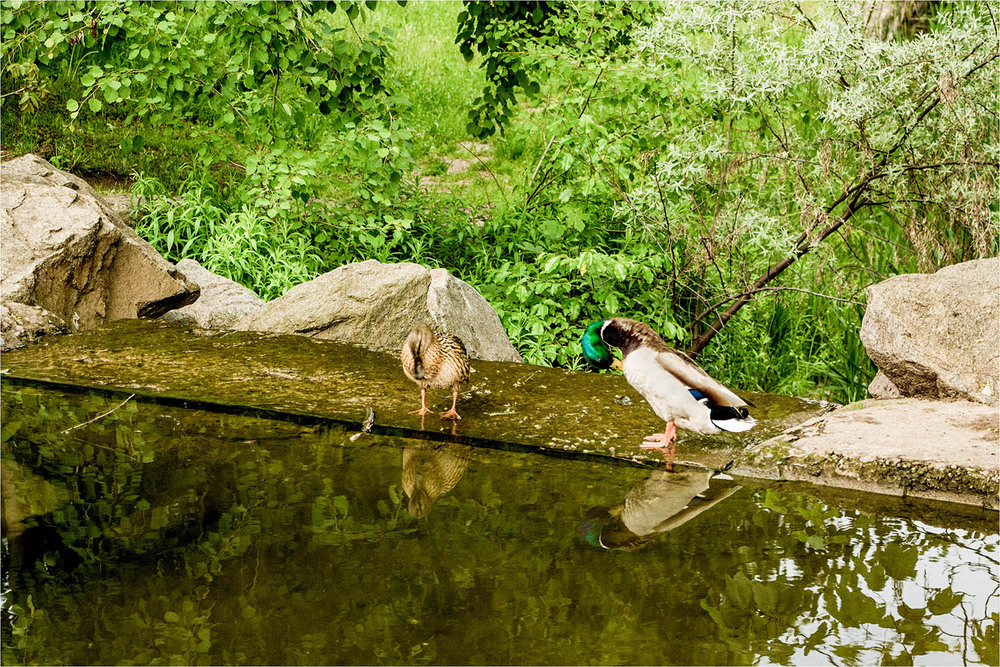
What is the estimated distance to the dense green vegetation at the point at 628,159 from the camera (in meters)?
6.35

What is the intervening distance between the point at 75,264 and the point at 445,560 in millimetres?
4092

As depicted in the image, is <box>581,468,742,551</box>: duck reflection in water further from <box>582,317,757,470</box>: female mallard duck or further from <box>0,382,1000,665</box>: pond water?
<box>582,317,757,470</box>: female mallard duck

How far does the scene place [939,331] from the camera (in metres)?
4.98

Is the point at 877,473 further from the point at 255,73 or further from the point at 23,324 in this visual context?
the point at 255,73

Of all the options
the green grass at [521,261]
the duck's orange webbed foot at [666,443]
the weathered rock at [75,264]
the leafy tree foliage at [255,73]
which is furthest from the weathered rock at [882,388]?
the weathered rock at [75,264]

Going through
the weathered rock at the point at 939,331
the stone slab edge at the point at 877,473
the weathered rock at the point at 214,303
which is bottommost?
the weathered rock at the point at 214,303

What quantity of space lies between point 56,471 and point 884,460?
A: 3405 millimetres

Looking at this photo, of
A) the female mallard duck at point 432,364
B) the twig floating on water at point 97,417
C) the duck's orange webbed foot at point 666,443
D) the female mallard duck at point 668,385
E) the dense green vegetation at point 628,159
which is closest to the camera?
the female mallard duck at point 668,385

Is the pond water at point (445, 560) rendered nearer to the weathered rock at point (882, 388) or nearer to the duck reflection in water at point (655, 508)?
the duck reflection in water at point (655, 508)

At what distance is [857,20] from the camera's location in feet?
21.0

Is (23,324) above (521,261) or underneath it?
underneath

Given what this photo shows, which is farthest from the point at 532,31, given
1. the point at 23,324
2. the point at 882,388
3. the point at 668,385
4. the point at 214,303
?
the point at 668,385

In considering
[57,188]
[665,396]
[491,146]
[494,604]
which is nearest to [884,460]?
[665,396]

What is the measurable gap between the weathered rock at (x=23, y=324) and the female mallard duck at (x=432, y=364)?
8.03 ft
